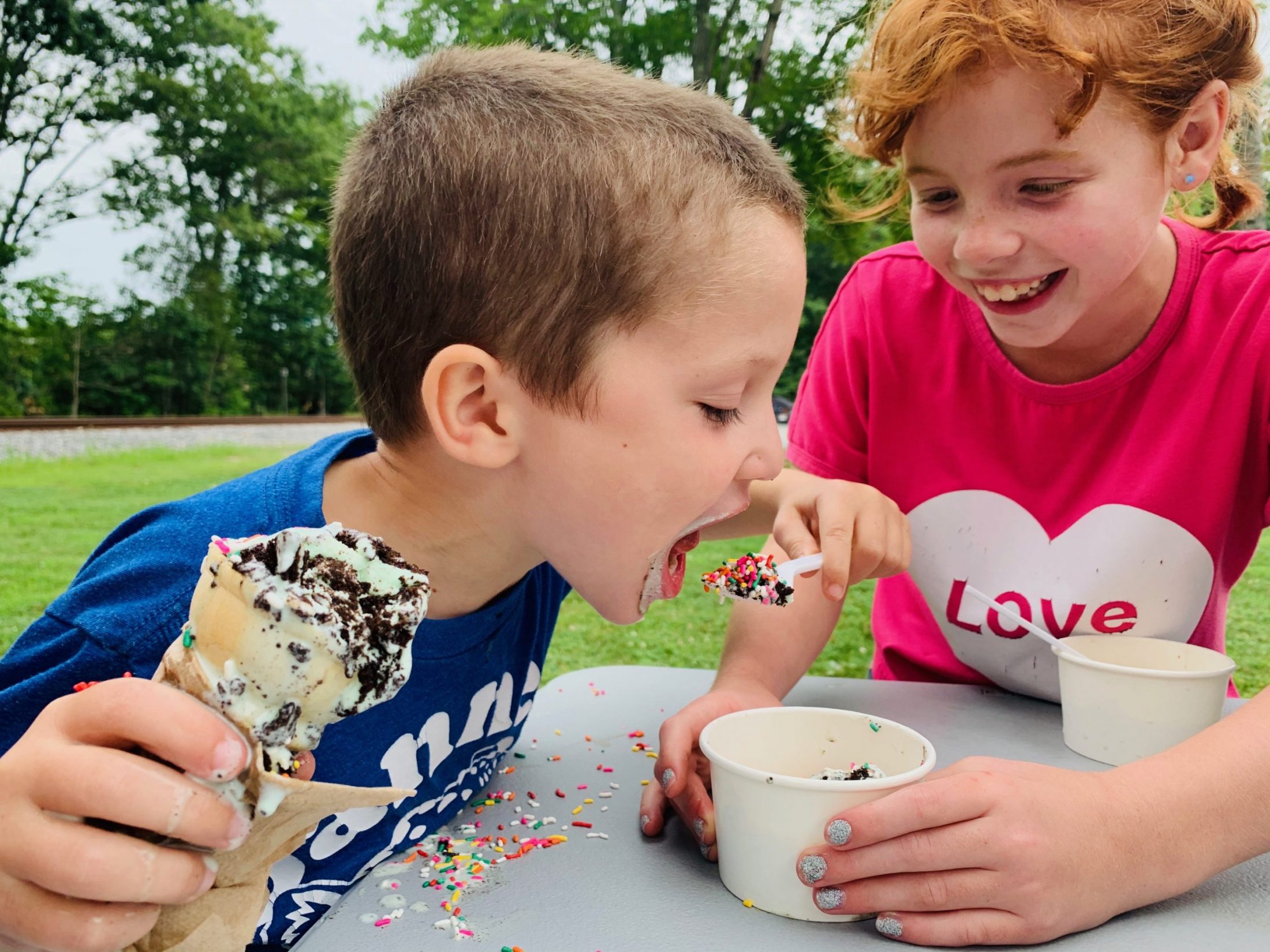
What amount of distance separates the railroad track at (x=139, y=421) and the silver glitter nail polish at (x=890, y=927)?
13.4 feet

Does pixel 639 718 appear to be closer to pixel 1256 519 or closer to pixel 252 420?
pixel 1256 519

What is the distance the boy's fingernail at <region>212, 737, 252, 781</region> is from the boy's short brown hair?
502mm

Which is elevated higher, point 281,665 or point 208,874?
point 281,665

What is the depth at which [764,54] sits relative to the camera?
18.8 ft

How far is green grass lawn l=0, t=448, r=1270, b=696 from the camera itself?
3.04m

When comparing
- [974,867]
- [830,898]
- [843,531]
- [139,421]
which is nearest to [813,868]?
[830,898]

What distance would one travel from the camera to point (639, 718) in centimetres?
137

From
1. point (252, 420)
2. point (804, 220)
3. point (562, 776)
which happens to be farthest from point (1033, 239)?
point (252, 420)

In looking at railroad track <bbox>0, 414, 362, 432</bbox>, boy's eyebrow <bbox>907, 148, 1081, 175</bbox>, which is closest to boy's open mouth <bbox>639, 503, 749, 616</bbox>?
boy's eyebrow <bbox>907, 148, 1081, 175</bbox>

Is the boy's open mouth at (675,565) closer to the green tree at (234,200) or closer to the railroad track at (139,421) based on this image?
the railroad track at (139,421)

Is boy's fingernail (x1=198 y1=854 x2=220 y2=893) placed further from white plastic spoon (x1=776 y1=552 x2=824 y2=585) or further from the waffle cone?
white plastic spoon (x1=776 y1=552 x2=824 y2=585)

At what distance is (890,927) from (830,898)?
52 mm

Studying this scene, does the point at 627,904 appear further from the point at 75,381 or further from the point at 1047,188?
the point at 75,381

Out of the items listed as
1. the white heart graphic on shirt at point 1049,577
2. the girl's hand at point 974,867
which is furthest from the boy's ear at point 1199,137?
the girl's hand at point 974,867
